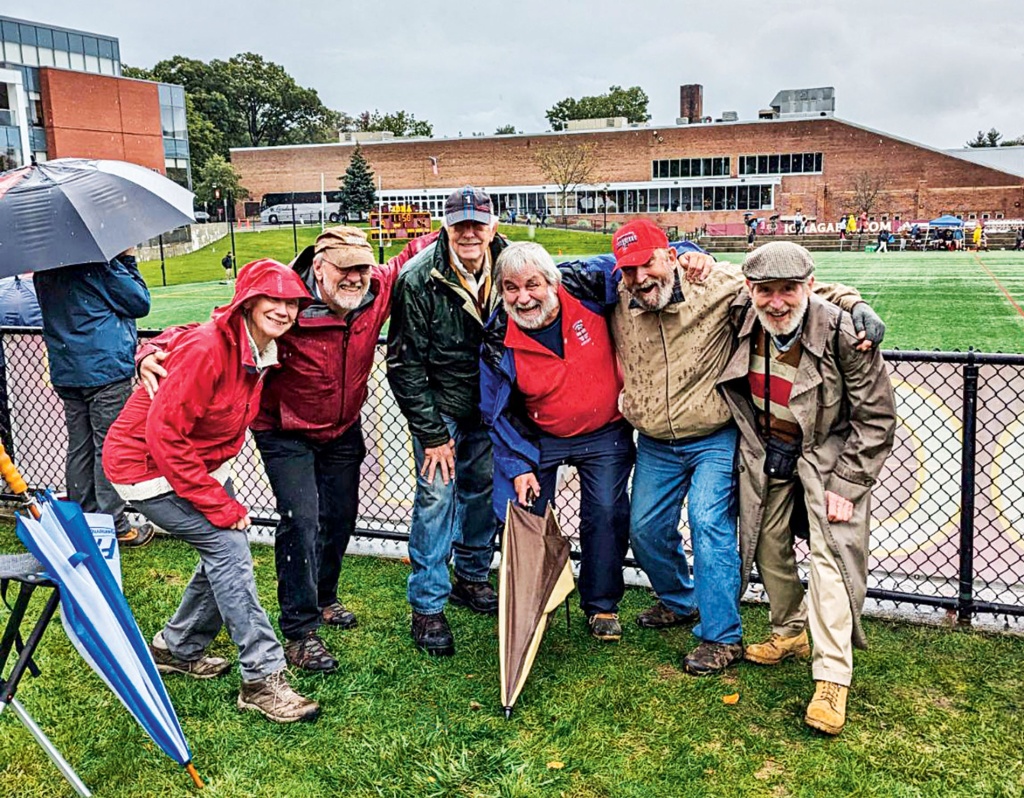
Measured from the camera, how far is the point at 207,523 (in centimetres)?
357

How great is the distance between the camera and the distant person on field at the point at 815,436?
355 centimetres

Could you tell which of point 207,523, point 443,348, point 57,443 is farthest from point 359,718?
point 57,443

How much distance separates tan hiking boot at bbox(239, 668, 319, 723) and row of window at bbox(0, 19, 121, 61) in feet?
180

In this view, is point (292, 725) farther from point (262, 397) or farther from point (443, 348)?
point (443, 348)

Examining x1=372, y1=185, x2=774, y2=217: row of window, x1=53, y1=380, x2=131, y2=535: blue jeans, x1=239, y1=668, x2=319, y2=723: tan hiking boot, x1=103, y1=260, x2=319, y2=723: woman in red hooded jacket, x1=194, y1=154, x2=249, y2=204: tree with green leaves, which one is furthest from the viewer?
x1=372, y1=185, x2=774, y2=217: row of window

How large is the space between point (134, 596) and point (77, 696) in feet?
3.38

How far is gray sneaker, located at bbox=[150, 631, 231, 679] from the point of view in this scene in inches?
159

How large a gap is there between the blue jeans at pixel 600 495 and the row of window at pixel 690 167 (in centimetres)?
6672

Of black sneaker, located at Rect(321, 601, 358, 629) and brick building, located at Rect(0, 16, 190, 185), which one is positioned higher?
brick building, located at Rect(0, 16, 190, 185)

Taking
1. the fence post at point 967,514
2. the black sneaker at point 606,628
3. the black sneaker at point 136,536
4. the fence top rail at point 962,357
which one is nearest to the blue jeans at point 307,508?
the black sneaker at point 606,628

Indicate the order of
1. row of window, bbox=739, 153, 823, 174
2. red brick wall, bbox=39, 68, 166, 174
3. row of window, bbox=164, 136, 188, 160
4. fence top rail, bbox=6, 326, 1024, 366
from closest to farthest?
fence top rail, bbox=6, 326, 1024, 366 < red brick wall, bbox=39, 68, 166, 174 < row of window, bbox=164, 136, 188, 160 < row of window, bbox=739, 153, 823, 174

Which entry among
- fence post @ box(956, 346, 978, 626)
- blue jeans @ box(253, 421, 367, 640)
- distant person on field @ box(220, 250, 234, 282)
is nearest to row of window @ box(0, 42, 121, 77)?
distant person on field @ box(220, 250, 234, 282)

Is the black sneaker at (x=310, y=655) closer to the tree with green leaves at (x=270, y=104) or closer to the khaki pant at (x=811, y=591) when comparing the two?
the khaki pant at (x=811, y=591)

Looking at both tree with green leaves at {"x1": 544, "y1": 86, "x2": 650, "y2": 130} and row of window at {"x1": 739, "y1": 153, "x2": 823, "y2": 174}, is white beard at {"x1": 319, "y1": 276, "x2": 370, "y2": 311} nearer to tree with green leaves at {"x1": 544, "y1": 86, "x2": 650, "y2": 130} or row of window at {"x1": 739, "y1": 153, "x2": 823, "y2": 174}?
row of window at {"x1": 739, "y1": 153, "x2": 823, "y2": 174}
